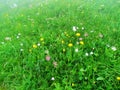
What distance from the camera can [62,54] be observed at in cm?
439

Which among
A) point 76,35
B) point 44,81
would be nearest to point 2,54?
point 44,81

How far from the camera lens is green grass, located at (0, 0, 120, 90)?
4.02 m

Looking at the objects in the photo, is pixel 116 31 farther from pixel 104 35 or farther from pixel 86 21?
pixel 86 21

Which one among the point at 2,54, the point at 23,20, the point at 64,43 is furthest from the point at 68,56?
the point at 23,20

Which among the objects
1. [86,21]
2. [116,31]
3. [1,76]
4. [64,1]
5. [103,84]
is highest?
[64,1]

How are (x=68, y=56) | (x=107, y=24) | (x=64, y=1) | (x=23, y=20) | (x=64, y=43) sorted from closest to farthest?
(x=68, y=56), (x=64, y=43), (x=107, y=24), (x=23, y=20), (x=64, y=1)

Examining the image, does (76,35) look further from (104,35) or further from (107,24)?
(107,24)

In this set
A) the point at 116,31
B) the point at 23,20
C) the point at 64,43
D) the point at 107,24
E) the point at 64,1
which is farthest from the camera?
the point at 64,1

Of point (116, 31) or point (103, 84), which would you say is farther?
point (116, 31)

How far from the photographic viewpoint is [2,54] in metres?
4.79

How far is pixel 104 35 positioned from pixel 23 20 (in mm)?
2529

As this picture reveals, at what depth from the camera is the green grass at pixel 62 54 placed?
13.2 ft

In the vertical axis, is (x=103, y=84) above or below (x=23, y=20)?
below

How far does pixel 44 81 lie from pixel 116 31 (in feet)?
6.45
